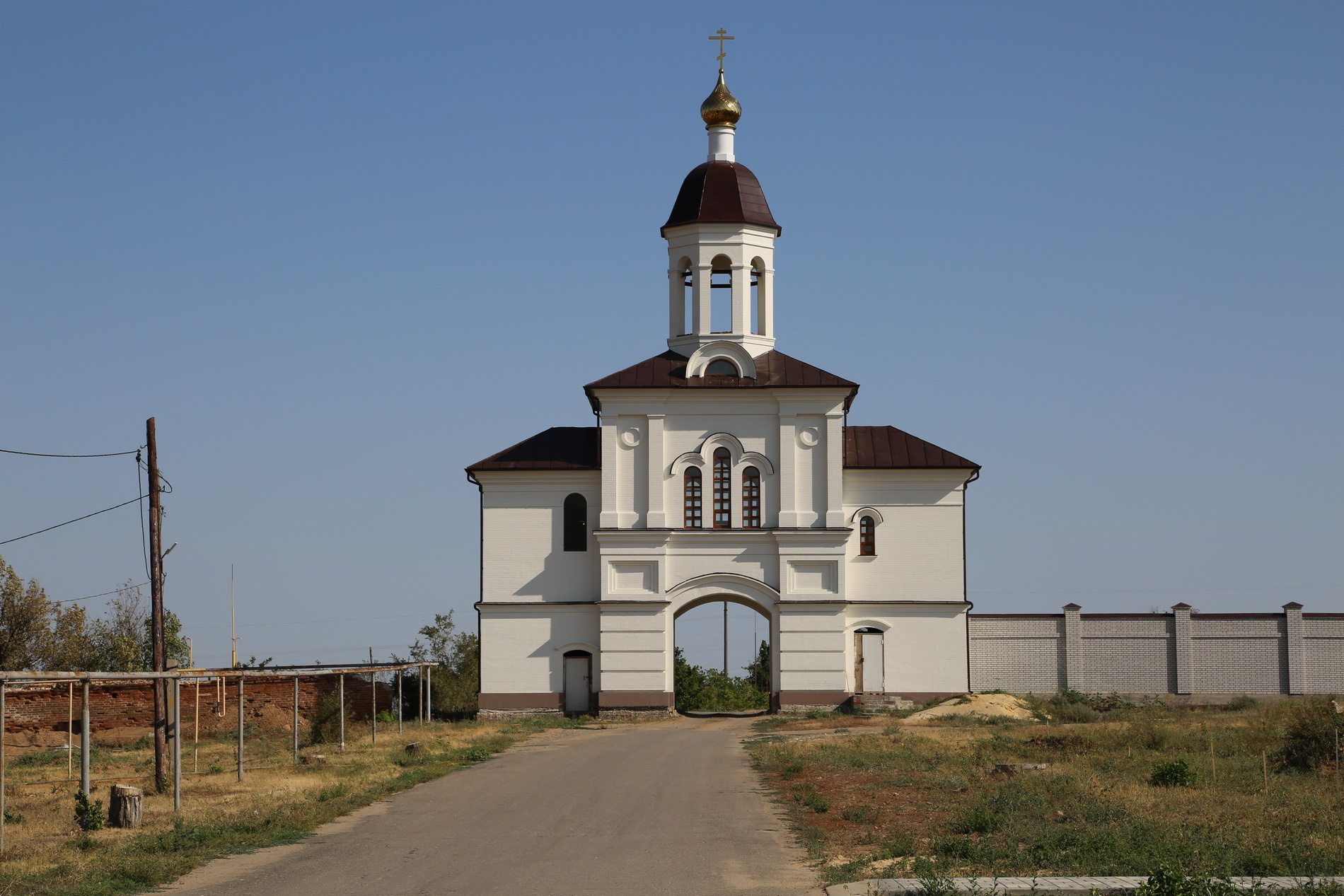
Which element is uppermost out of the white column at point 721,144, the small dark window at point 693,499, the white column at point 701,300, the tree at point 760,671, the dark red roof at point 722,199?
the white column at point 721,144

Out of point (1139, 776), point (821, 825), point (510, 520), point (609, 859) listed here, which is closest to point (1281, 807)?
point (1139, 776)

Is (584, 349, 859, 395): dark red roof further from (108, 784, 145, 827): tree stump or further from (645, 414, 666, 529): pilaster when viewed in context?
(108, 784, 145, 827): tree stump

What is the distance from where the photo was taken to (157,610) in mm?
21234

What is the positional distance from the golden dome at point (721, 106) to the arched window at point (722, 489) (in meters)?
10.2

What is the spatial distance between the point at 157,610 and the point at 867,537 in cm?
2165

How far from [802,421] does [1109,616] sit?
10.7 metres

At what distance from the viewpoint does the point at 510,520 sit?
38.1 meters

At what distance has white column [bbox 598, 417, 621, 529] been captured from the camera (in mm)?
37156

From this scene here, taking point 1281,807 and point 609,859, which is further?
point 1281,807

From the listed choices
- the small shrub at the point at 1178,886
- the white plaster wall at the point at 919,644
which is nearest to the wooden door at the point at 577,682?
the white plaster wall at the point at 919,644

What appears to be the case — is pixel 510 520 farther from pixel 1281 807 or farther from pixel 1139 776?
pixel 1281 807

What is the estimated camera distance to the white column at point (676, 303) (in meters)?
39.3

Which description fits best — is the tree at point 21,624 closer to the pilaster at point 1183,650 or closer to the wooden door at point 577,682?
the wooden door at point 577,682

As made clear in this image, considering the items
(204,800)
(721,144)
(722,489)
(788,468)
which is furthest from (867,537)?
(204,800)
